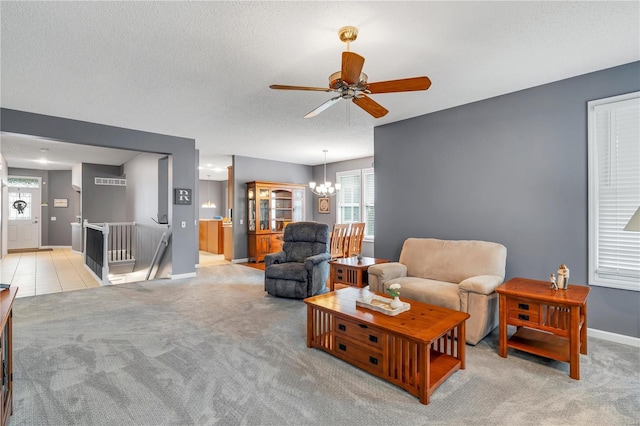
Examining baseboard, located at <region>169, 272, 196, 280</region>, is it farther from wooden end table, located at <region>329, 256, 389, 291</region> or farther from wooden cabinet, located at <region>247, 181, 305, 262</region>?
wooden end table, located at <region>329, 256, 389, 291</region>

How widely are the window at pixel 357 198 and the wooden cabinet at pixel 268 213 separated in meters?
1.16

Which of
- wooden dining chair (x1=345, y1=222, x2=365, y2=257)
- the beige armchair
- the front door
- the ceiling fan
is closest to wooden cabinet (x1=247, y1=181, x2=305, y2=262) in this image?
wooden dining chair (x1=345, y1=222, x2=365, y2=257)

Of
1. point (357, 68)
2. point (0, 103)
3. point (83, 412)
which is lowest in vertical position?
point (83, 412)

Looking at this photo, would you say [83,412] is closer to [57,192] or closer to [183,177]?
[183,177]

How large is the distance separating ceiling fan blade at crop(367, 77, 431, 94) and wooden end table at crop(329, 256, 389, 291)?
229cm

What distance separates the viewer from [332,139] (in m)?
5.84

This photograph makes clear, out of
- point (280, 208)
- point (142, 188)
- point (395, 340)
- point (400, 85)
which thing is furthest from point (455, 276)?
point (142, 188)

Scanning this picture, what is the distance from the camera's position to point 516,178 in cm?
Result: 358

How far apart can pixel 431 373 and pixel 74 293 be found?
16.8 ft

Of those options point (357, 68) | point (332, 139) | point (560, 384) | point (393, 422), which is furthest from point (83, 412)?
point (332, 139)

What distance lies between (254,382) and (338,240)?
3.75 meters

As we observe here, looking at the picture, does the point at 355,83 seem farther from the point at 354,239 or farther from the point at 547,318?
the point at 354,239

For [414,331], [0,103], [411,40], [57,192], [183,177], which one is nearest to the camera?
[414,331]

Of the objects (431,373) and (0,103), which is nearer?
(431,373)
